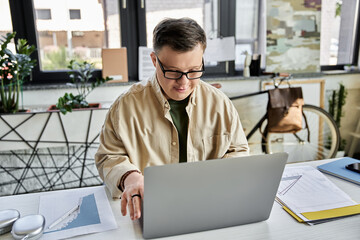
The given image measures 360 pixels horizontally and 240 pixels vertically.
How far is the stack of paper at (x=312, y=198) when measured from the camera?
0.89 meters

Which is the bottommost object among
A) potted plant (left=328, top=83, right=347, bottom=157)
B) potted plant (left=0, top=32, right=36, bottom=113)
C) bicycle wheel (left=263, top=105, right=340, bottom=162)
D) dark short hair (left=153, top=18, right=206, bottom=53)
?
bicycle wheel (left=263, top=105, right=340, bottom=162)

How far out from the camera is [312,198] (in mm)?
987

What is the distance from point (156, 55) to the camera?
1.07 meters

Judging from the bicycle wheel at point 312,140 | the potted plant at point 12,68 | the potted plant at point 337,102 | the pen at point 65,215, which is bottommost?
the bicycle wheel at point 312,140

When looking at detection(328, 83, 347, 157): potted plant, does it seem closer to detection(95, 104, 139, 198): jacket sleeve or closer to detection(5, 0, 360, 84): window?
detection(5, 0, 360, 84): window

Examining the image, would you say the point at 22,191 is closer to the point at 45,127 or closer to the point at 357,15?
the point at 45,127

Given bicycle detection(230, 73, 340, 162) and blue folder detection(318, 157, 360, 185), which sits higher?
blue folder detection(318, 157, 360, 185)

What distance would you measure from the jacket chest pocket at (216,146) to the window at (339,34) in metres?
2.24

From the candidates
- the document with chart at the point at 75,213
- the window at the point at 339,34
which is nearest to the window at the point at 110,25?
the window at the point at 339,34

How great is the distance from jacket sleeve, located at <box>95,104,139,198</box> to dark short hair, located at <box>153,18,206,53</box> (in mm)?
311

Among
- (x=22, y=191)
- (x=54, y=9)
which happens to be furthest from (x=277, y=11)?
(x=22, y=191)

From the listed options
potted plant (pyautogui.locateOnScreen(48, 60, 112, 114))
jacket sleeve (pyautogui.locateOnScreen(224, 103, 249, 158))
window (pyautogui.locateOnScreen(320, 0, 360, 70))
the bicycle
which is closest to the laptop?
jacket sleeve (pyautogui.locateOnScreen(224, 103, 249, 158))

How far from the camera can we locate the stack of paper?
894 mm

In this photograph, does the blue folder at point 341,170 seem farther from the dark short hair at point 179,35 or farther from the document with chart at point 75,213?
the document with chart at point 75,213
